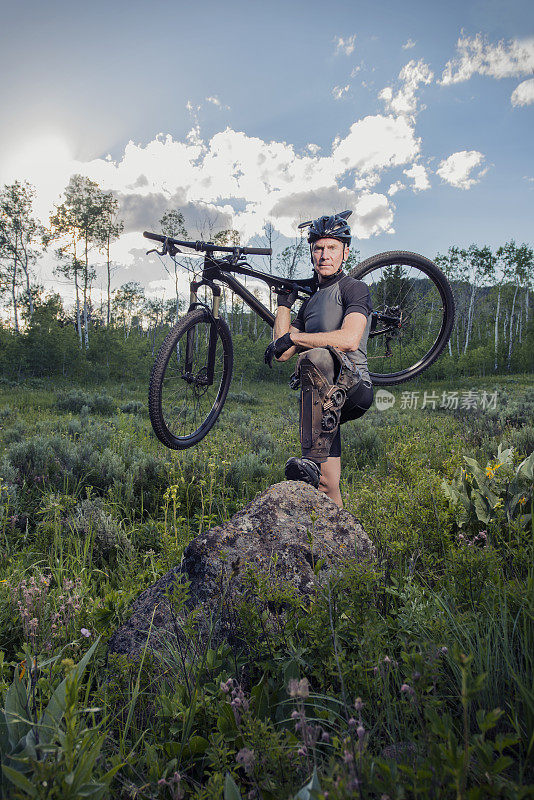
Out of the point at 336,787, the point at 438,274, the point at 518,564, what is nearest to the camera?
the point at 336,787

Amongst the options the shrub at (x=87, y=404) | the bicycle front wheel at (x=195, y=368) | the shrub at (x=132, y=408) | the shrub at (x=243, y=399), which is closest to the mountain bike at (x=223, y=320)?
the bicycle front wheel at (x=195, y=368)

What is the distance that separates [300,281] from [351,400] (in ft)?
4.27

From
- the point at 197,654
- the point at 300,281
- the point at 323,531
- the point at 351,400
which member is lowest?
the point at 197,654

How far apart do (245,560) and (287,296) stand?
218 centimetres

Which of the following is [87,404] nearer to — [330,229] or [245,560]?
[330,229]

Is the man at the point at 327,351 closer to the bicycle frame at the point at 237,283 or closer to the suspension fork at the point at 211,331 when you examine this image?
the bicycle frame at the point at 237,283

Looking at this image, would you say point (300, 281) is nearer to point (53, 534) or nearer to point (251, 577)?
point (251, 577)

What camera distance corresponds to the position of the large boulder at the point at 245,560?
1887 mm

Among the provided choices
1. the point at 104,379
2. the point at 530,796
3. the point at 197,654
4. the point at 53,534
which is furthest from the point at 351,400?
the point at 104,379

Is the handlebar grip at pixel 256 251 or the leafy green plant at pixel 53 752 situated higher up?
the handlebar grip at pixel 256 251

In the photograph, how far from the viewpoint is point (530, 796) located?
0.84 meters

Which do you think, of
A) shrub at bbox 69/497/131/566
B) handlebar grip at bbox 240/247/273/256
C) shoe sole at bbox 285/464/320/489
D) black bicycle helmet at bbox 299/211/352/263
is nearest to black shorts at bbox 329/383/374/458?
shoe sole at bbox 285/464/320/489

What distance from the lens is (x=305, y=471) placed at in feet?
8.95

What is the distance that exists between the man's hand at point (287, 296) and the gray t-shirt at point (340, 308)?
11.9 inches
